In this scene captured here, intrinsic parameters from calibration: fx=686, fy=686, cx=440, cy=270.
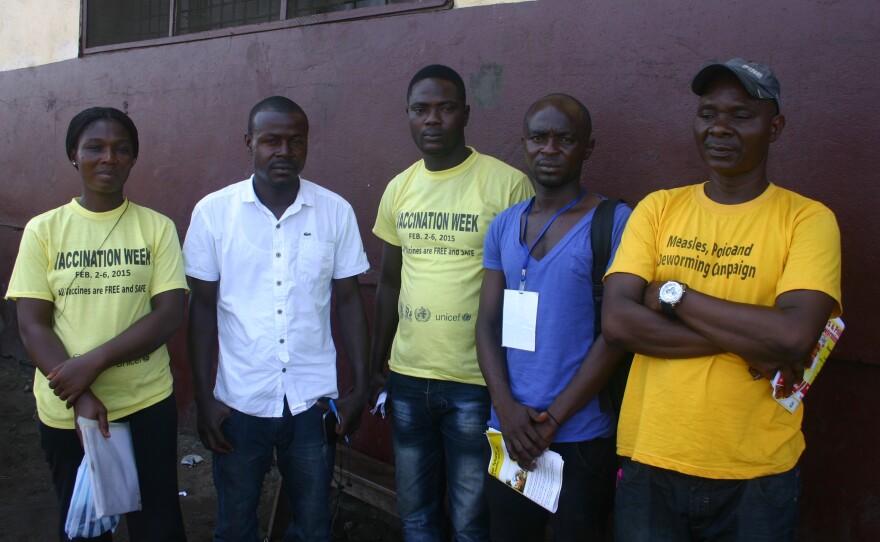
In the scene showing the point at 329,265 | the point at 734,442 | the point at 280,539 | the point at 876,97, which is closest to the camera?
the point at 734,442

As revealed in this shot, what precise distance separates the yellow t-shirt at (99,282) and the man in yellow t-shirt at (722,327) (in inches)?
66.8

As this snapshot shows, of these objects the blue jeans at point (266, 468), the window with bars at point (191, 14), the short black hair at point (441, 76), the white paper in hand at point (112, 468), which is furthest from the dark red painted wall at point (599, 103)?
the white paper in hand at point (112, 468)

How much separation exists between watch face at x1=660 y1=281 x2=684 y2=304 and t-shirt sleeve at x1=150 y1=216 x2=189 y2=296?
1.73m

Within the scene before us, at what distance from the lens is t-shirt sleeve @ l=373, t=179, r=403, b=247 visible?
2.78 metres

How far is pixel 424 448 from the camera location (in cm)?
265

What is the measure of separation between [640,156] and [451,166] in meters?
0.82

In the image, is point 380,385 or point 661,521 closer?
point 661,521

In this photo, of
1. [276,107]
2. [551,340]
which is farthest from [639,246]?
[276,107]

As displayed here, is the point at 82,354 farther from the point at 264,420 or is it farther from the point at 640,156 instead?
the point at 640,156

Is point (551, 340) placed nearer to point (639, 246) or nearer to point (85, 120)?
point (639, 246)

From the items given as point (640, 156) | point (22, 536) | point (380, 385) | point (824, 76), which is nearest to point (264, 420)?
point (380, 385)

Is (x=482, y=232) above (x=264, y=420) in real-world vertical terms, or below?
above

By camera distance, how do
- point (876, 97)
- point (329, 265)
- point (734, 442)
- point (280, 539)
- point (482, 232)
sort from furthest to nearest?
point (280, 539), point (329, 265), point (482, 232), point (876, 97), point (734, 442)

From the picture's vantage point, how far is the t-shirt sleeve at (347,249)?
2750 millimetres
